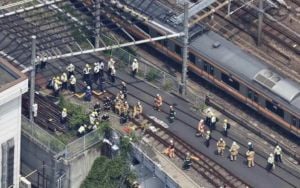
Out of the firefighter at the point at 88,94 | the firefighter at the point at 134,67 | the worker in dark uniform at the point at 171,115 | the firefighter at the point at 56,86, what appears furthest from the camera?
the firefighter at the point at 134,67

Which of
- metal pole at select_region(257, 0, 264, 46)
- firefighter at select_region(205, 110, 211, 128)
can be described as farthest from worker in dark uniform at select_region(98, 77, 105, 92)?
metal pole at select_region(257, 0, 264, 46)

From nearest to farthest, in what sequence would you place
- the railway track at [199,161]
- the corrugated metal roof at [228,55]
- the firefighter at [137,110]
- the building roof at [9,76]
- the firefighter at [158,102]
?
1. the building roof at [9,76]
2. the railway track at [199,161]
3. the firefighter at [137,110]
4. the firefighter at [158,102]
5. the corrugated metal roof at [228,55]

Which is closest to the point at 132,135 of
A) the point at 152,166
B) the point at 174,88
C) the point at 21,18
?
the point at 152,166

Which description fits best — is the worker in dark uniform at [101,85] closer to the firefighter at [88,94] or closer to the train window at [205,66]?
the firefighter at [88,94]

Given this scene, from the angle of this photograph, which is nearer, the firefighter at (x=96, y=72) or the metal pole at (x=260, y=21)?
the firefighter at (x=96, y=72)

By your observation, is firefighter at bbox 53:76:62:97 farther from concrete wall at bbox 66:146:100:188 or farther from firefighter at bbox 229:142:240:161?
firefighter at bbox 229:142:240:161

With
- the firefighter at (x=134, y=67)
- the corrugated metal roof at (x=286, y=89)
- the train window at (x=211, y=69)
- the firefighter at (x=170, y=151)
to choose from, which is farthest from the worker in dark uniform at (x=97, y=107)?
the corrugated metal roof at (x=286, y=89)

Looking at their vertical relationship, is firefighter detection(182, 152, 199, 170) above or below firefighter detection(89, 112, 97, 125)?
below

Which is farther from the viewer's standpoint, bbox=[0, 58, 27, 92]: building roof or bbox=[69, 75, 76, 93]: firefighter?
bbox=[69, 75, 76, 93]: firefighter
